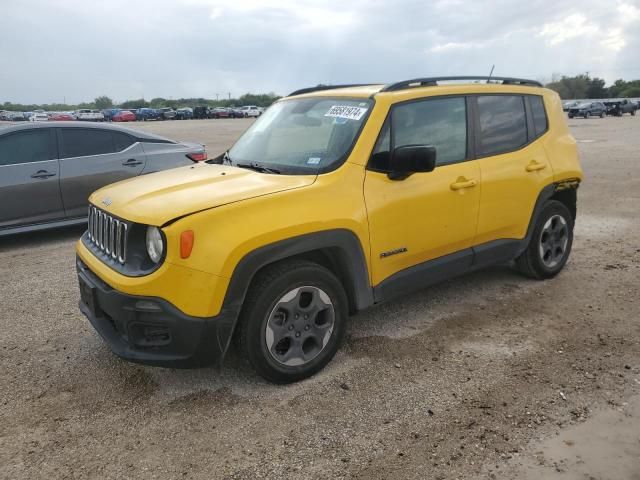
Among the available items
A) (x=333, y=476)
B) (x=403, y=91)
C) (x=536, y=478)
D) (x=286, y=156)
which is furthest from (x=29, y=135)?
(x=536, y=478)

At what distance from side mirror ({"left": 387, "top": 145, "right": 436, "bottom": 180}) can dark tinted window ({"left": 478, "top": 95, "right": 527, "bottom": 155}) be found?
1.00 metres

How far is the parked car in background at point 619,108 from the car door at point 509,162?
5008 centimetres

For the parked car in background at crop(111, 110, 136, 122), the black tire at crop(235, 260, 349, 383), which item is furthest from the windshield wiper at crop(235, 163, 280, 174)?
the parked car in background at crop(111, 110, 136, 122)

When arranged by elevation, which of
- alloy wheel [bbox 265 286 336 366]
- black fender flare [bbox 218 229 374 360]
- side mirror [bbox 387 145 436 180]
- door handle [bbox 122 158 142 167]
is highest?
side mirror [bbox 387 145 436 180]

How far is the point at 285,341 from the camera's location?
129 inches

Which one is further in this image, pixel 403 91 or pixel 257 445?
pixel 403 91

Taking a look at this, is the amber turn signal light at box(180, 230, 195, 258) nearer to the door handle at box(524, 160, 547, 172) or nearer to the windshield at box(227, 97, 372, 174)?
the windshield at box(227, 97, 372, 174)

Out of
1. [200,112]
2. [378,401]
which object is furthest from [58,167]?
[200,112]

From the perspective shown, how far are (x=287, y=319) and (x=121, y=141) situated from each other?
5.21 meters

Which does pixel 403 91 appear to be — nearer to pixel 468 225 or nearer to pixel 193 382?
pixel 468 225

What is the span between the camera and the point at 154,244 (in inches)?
116

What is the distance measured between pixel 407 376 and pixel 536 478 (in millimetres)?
1049

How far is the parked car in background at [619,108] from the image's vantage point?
47688mm

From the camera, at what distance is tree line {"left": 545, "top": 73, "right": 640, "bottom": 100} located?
287 feet
